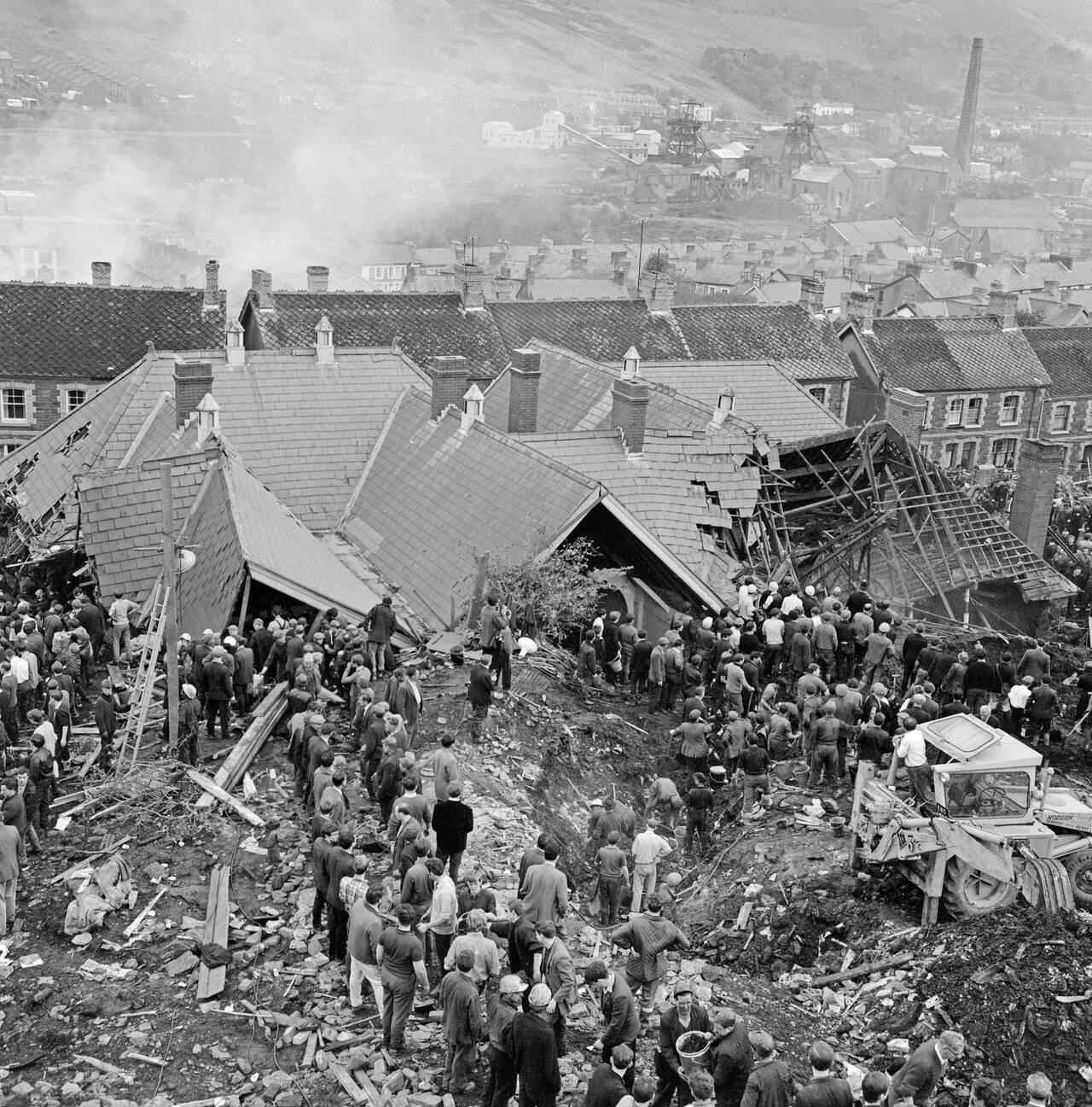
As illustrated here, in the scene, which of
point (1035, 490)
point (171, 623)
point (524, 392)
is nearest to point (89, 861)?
point (171, 623)

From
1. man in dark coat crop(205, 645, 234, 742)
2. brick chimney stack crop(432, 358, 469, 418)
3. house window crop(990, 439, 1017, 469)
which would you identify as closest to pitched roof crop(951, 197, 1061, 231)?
house window crop(990, 439, 1017, 469)

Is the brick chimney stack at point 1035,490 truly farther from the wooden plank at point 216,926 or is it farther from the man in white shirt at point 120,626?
the wooden plank at point 216,926

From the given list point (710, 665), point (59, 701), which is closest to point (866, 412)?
point (710, 665)

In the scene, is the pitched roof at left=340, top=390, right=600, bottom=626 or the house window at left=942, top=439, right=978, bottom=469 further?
the house window at left=942, top=439, right=978, bottom=469

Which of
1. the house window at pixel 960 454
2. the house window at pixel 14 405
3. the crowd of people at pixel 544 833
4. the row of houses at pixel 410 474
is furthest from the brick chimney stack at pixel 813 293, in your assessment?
the crowd of people at pixel 544 833

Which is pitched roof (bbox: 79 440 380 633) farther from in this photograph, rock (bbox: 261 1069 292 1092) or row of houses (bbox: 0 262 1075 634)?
rock (bbox: 261 1069 292 1092)

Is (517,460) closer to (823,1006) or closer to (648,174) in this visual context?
(823,1006)
